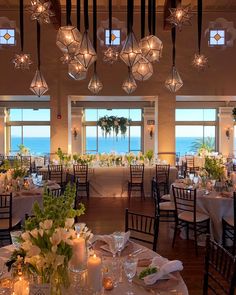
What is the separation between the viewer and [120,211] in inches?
317

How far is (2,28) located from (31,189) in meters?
7.60

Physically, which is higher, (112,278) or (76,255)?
(76,255)

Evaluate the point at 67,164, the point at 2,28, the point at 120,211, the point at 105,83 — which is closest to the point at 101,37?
the point at 105,83

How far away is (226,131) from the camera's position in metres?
17.9

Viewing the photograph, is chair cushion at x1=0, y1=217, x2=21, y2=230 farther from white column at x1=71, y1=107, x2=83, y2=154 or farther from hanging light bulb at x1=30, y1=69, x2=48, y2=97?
white column at x1=71, y1=107, x2=83, y2=154

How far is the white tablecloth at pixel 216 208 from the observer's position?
18.4 feet

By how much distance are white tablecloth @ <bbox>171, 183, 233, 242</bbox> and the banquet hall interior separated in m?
0.02

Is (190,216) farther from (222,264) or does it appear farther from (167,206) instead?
(222,264)

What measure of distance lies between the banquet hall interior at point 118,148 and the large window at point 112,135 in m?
0.08

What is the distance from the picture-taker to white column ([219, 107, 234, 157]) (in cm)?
1783

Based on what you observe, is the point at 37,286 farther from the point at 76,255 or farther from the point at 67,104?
the point at 67,104

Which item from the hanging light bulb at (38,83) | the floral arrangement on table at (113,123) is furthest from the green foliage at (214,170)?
the floral arrangement on table at (113,123)

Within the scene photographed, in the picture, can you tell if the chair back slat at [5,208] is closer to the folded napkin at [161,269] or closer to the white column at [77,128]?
the folded napkin at [161,269]

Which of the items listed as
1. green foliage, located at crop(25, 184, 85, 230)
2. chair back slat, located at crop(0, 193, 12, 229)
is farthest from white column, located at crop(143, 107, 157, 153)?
green foliage, located at crop(25, 184, 85, 230)
